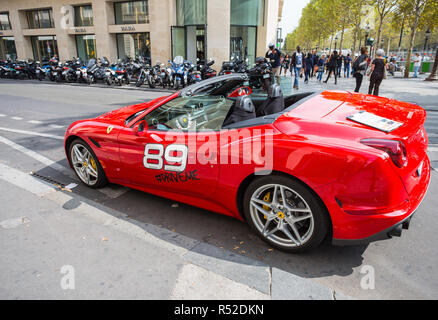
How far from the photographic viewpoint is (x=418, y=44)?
289ft

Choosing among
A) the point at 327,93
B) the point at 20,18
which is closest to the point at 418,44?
the point at 20,18

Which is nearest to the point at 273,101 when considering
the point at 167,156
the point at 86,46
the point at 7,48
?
the point at 167,156

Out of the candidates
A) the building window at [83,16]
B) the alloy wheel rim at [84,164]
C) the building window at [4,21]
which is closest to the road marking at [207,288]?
the alloy wheel rim at [84,164]

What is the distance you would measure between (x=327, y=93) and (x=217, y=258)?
2.18 m

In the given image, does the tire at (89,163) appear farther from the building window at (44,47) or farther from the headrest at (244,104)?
the building window at (44,47)

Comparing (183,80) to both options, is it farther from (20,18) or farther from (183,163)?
(20,18)

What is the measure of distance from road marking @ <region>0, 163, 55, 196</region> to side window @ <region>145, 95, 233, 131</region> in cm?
181

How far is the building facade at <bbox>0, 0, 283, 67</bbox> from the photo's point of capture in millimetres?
21641

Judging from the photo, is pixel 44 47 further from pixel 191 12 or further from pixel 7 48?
pixel 191 12

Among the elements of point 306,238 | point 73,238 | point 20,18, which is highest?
point 20,18

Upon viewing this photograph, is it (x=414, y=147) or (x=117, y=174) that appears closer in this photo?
(x=414, y=147)

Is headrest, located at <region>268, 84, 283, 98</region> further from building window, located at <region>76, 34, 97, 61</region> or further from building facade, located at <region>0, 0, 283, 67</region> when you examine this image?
building window, located at <region>76, 34, 97, 61</region>

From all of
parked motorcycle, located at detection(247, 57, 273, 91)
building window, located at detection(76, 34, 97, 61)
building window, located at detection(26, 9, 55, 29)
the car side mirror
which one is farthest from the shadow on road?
building window, located at detection(26, 9, 55, 29)

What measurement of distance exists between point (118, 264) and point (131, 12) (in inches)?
1013
